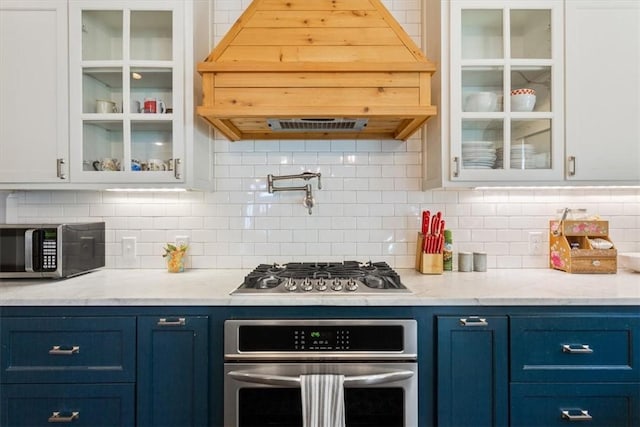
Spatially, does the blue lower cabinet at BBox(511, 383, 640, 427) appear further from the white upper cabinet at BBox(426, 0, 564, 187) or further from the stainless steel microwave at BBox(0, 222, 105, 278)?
the stainless steel microwave at BBox(0, 222, 105, 278)

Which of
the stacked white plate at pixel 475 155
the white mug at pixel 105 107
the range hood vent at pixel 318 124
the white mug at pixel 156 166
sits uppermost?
the white mug at pixel 105 107

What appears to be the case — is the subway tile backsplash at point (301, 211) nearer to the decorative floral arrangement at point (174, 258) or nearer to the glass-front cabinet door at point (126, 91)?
the decorative floral arrangement at point (174, 258)

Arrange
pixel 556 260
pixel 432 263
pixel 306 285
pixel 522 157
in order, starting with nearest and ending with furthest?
pixel 306 285 → pixel 522 157 → pixel 432 263 → pixel 556 260

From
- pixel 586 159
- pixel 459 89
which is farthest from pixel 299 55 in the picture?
pixel 586 159

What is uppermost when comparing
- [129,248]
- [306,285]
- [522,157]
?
[522,157]

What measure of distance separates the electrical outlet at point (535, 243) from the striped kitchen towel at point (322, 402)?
1.43 m

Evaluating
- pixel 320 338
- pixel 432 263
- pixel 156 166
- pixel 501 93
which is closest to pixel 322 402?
pixel 320 338

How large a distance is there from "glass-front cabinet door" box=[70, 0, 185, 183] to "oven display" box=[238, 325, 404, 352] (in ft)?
Result: 2.87

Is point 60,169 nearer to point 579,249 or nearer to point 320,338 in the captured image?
point 320,338

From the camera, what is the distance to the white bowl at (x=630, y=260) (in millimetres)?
1963

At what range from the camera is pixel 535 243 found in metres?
2.13

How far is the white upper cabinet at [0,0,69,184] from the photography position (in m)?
1.79

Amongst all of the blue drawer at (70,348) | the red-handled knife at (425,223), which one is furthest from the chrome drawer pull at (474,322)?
the blue drawer at (70,348)

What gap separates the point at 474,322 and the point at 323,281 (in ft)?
2.10
